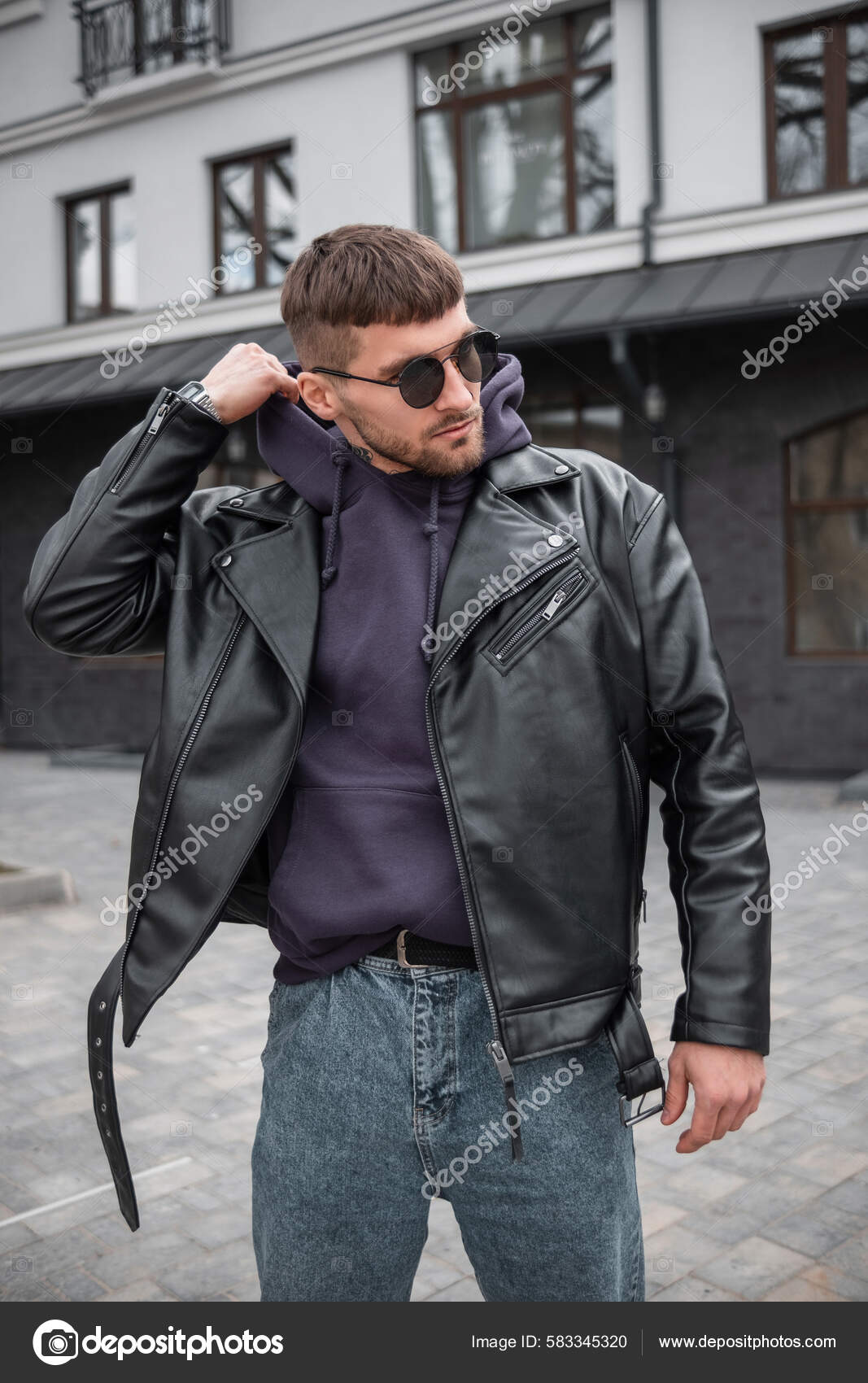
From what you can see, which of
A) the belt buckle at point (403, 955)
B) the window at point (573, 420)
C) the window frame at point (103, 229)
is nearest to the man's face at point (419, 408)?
the belt buckle at point (403, 955)

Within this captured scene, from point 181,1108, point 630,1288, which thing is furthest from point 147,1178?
point 630,1288

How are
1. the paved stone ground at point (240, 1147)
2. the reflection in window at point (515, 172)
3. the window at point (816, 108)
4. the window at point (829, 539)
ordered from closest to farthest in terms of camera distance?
the paved stone ground at point (240, 1147) → the window at point (816, 108) → the window at point (829, 539) → the reflection in window at point (515, 172)

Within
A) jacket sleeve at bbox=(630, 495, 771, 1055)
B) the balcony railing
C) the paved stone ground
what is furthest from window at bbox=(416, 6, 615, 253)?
jacket sleeve at bbox=(630, 495, 771, 1055)

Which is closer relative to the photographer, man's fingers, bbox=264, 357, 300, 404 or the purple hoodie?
the purple hoodie

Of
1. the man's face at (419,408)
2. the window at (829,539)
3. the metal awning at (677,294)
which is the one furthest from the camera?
the window at (829,539)

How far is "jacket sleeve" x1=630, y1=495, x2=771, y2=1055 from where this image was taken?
1.78 metres

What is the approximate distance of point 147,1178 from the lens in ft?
12.8

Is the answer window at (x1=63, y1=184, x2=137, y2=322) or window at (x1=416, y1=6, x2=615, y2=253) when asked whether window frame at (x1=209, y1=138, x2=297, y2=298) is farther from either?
window at (x1=416, y1=6, x2=615, y2=253)

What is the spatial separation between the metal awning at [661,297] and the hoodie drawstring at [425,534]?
30.6 ft

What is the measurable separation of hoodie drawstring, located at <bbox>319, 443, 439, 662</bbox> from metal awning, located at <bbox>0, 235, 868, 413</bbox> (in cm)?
933

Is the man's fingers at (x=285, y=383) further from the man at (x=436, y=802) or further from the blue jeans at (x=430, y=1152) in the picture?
the blue jeans at (x=430, y=1152)

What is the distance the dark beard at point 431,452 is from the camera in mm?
1835

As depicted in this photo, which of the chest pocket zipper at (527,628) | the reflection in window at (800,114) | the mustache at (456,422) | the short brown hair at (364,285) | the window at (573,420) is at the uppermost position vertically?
the reflection in window at (800,114)
